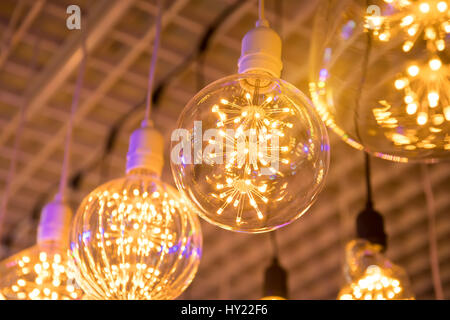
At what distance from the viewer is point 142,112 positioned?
2.61 m

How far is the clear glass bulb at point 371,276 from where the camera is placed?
1.46 m

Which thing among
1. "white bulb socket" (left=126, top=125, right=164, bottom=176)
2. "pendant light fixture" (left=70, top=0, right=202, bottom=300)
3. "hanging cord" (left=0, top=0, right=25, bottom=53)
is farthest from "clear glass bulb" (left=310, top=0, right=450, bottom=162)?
"hanging cord" (left=0, top=0, right=25, bottom=53)

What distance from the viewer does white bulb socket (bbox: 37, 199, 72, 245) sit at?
1440mm

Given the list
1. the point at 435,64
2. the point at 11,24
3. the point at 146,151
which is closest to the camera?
the point at 435,64

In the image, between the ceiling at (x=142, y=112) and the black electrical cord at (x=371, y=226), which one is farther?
the ceiling at (x=142, y=112)

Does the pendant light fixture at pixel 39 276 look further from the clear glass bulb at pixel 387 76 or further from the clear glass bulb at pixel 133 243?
the clear glass bulb at pixel 387 76

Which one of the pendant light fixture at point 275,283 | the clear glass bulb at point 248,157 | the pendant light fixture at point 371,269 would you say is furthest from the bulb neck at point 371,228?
the clear glass bulb at point 248,157

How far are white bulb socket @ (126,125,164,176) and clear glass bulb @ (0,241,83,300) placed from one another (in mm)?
311

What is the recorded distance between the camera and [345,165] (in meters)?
3.03

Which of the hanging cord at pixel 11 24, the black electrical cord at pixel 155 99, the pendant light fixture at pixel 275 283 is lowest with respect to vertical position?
the pendant light fixture at pixel 275 283

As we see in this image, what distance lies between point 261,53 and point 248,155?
0.59ft

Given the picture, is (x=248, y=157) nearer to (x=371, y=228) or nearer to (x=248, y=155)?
(x=248, y=155)

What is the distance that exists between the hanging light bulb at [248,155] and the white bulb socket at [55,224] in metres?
0.75

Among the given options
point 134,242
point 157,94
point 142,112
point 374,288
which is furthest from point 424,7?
point 142,112
